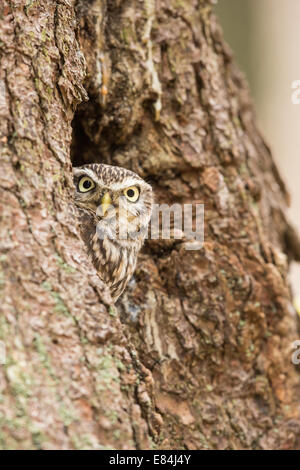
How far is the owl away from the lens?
2.95 metres

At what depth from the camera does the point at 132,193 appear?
3098 millimetres

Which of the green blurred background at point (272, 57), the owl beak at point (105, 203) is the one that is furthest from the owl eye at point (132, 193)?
the green blurred background at point (272, 57)

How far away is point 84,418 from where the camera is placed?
1.76m

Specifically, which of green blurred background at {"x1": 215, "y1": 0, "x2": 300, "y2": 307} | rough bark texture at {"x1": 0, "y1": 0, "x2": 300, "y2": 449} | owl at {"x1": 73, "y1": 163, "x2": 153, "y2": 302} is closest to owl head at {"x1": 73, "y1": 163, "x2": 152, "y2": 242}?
owl at {"x1": 73, "y1": 163, "x2": 153, "y2": 302}

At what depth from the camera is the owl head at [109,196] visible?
2953mm

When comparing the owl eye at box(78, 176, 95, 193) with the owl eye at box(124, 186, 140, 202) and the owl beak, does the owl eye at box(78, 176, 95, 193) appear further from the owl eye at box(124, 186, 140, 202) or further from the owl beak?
the owl eye at box(124, 186, 140, 202)

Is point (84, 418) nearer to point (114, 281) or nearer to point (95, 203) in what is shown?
point (114, 281)

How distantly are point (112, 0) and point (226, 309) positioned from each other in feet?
6.61

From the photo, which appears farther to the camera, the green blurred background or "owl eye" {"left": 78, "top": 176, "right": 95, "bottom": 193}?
the green blurred background

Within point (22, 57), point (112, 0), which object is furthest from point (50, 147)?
point (112, 0)

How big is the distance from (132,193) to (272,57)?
539cm

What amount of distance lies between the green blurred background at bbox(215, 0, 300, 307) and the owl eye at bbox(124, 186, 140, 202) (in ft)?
14.9

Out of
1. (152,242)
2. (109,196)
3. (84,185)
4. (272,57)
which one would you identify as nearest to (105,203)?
(109,196)

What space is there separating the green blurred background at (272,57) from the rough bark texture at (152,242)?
3651 mm
